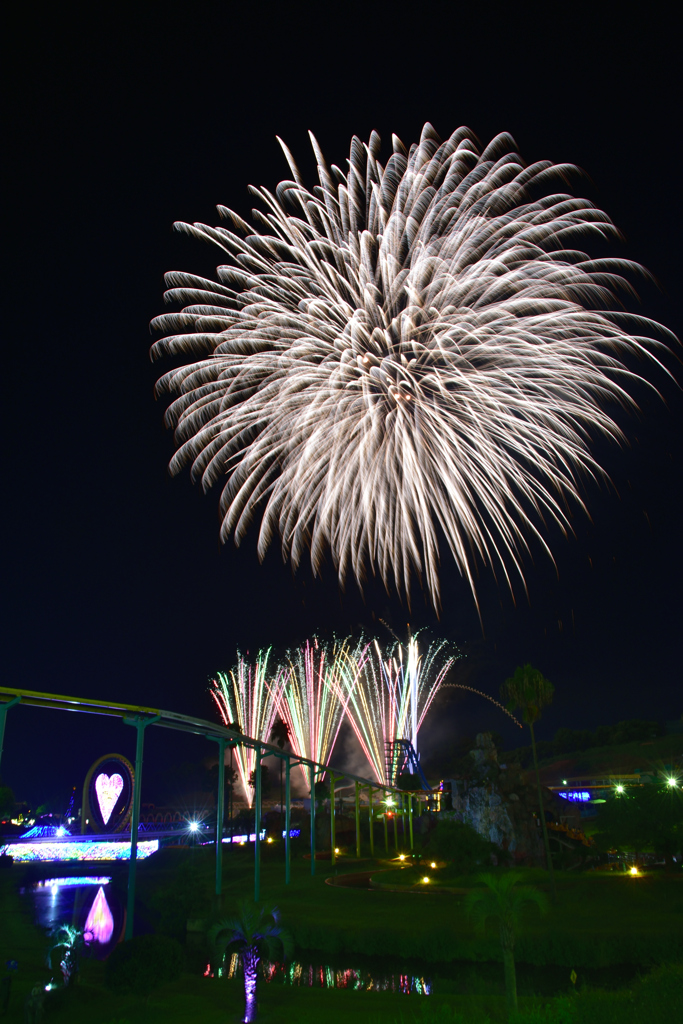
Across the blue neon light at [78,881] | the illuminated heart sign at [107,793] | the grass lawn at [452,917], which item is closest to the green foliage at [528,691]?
the grass lawn at [452,917]

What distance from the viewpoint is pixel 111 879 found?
167 feet

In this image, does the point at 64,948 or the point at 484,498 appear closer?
the point at 64,948

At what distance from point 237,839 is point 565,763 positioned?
310 ft

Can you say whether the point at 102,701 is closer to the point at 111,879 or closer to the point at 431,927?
the point at 431,927

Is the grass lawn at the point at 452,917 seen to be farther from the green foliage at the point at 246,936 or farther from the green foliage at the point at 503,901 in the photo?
the green foliage at the point at 503,901

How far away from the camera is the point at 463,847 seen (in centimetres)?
4306

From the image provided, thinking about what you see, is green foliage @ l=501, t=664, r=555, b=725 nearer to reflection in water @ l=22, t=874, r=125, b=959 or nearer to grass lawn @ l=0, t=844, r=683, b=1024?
grass lawn @ l=0, t=844, r=683, b=1024

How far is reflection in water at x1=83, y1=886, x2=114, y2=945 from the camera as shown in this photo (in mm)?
30812

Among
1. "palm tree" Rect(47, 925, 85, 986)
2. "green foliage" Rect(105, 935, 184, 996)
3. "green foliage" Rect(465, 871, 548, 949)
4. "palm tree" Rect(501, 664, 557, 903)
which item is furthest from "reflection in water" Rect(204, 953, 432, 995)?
"palm tree" Rect(501, 664, 557, 903)

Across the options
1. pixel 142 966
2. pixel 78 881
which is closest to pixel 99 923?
pixel 78 881

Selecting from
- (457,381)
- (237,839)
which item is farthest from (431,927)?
(237,839)

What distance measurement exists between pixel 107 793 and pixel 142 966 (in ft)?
207

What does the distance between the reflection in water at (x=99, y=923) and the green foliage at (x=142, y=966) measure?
11889 mm

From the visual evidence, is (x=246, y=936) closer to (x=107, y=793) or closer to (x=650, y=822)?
(x=650, y=822)
